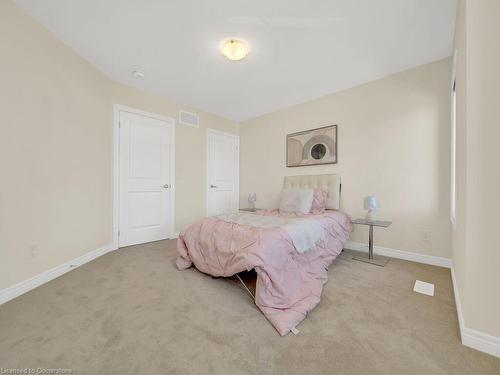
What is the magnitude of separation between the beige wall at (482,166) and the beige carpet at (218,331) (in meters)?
0.29

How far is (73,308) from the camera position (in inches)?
61.4

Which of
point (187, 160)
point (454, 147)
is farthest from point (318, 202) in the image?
point (187, 160)

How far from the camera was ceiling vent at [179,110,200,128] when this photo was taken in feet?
12.2

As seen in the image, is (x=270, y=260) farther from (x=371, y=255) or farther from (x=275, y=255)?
(x=371, y=255)

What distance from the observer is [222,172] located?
4410mm

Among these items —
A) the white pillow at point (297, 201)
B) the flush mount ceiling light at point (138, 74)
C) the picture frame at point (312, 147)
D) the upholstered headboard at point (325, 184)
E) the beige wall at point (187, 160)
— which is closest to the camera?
the flush mount ceiling light at point (138, 74)

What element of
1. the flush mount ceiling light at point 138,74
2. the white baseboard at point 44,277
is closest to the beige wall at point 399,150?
the flush mount ceiling light at point 138,74

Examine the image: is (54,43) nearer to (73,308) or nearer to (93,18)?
(93,18)

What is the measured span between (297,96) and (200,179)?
7.80 feet

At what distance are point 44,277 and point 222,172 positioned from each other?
10.1 feet

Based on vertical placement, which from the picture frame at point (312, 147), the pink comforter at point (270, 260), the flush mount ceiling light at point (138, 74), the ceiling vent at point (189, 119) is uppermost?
the flush mount ceiling light at point (138, 74)

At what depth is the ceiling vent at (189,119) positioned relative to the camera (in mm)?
3715

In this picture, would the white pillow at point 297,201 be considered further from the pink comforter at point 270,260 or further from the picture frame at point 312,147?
the picture frame at point 312,147

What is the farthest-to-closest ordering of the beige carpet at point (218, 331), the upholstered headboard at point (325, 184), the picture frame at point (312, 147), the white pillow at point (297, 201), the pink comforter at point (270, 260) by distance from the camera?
the picture frame at point (312, 147) → the upholstered headboard at point (325, 184) → the white pillow at point (297, 201) → the pink comforter at point (270, 260) → the beige carpet at point (218, 331)
